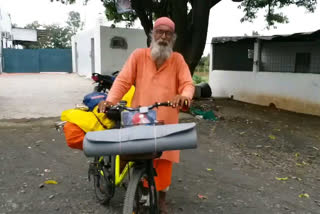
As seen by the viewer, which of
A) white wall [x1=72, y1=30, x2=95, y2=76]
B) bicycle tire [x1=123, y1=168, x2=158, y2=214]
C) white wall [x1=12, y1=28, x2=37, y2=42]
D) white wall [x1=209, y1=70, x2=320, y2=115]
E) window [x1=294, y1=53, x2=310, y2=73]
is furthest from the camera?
white wall [x1=12, y1=28, x2=37, y2=42]

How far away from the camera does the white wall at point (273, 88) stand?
29.5ft

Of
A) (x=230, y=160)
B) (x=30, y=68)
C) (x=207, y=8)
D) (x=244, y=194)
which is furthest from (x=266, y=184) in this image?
(x=30, y=68)

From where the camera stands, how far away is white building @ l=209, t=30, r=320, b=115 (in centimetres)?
912

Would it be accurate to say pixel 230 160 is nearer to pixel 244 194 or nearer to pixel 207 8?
pixel 244 194

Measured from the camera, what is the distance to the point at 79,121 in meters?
2.78

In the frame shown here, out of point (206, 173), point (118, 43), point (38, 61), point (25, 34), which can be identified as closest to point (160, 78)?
point (206, 173)

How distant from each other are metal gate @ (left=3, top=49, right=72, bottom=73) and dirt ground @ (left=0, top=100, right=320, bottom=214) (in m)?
19.1

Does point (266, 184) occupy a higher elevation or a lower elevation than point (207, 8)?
lower

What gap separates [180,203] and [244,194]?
30.2 inches

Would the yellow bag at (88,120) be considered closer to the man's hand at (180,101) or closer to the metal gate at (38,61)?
the man's hand at (180,101)

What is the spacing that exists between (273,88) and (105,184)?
26.9 feet

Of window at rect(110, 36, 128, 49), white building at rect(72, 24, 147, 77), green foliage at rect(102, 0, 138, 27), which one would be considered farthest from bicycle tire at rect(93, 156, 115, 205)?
window at rect(110, 36, 128, 49)

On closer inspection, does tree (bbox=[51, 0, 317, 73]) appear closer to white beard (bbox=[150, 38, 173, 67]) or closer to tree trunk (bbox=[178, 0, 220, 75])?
tree trunk (bbox=[178, 0, 220, 75])

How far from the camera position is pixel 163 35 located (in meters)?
2.81
